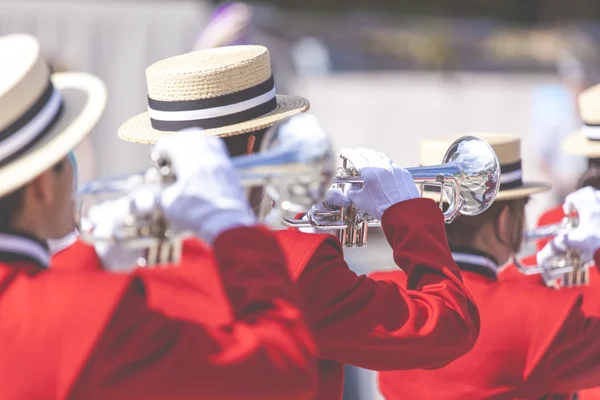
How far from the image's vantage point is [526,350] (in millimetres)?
3350

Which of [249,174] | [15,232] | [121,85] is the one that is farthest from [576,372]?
[121,85]

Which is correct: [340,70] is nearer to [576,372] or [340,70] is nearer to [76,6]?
[76,6]

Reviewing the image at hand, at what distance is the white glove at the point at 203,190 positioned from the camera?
2260mm

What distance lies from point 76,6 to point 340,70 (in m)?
5.13

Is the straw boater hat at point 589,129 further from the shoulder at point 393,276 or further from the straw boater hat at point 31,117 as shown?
the straw boater hat at point 31,117

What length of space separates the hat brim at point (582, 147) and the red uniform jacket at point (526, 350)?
1.03 meters

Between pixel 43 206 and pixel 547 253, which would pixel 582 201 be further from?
pixel 43 206

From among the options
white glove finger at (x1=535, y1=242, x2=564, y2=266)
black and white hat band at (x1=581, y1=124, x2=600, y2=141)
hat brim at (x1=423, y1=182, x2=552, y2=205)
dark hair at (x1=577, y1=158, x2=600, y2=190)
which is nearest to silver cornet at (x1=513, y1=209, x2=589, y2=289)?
white glove finger at (x1=535, y1=242, x2=564, y2=266)

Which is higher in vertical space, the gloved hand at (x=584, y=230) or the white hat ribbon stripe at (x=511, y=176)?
the white hat ribbon stripe at (x=511, y=176)

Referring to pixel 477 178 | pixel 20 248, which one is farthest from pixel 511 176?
pixel 20 248

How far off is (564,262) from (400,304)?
1320 millimetres

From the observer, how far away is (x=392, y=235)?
113 inches

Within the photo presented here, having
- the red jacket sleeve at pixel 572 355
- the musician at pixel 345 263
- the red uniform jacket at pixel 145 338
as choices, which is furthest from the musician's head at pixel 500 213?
the red uniform jacket at pixel 145 338

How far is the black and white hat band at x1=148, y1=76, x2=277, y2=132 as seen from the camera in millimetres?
2846
